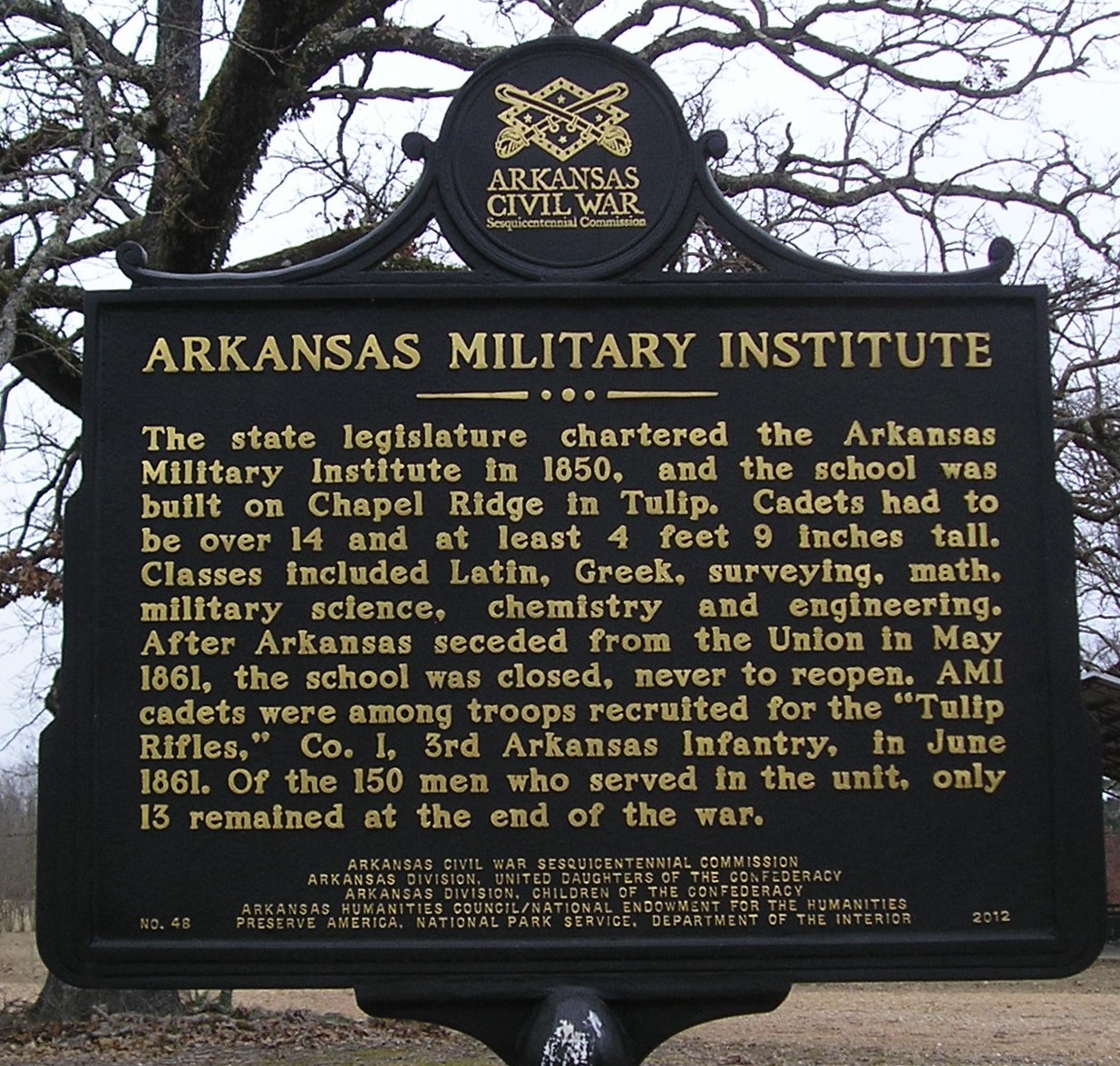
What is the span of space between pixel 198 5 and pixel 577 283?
10129 mm

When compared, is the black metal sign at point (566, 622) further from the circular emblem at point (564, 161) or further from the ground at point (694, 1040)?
the ground at point (694, 1040)

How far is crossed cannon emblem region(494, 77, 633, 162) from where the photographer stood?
5207 millimetres

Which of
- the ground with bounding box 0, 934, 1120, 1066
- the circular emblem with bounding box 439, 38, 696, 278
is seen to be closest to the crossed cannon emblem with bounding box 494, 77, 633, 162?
the circular emblem with bounding box 439, 38, 696, 278

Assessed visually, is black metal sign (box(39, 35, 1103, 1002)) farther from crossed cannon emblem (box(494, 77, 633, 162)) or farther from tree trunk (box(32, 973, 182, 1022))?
tree trunk (box(32, 973, 182, 1022))

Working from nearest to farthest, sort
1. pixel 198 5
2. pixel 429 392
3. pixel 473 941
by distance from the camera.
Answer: pixel 473 941, pixel 429 392, pixel 198 5

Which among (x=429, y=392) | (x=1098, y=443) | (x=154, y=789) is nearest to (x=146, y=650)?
(x=154, y=789)

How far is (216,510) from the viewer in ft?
16.1

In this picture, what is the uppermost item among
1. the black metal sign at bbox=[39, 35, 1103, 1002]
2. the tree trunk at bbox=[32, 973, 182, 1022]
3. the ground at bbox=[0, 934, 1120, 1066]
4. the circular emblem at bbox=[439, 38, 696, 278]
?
the circular emblem at bbox=[439, 38, 696, 278]

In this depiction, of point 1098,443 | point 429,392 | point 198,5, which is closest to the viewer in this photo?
point 429,392

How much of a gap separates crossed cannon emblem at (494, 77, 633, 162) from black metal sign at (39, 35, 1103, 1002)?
2 centimetres

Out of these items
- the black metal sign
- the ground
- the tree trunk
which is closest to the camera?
the black metal sign

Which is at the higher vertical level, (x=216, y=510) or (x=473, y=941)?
(x=216, y=510)

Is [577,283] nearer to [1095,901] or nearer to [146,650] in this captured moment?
[146,650]

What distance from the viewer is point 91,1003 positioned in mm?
13375
